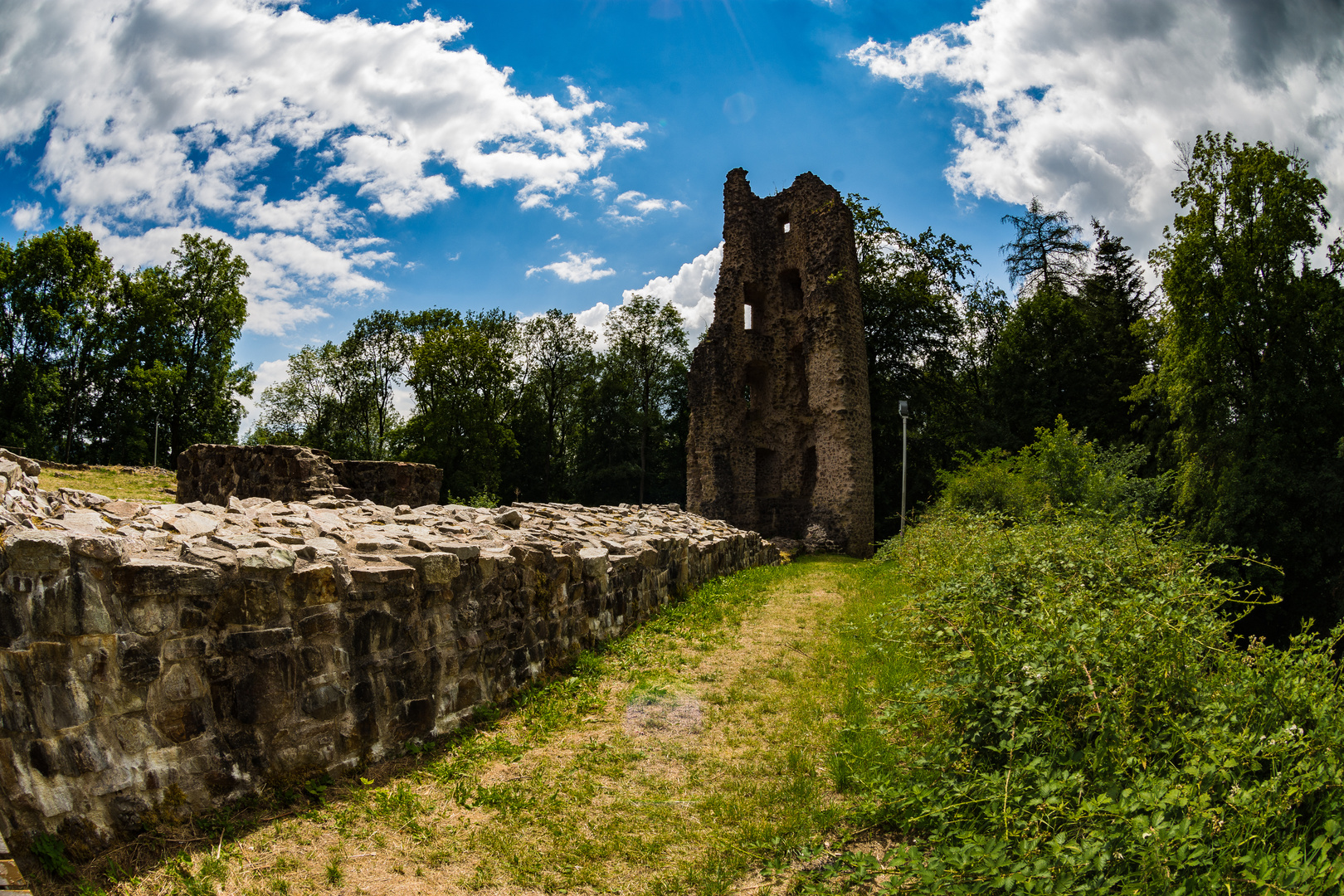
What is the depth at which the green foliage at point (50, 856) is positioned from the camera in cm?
254

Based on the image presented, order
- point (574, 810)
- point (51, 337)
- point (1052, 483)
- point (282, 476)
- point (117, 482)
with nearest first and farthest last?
point (574, 810) → point (282, 476) → point (1052, 483) → point (117, 482) → point (51, 337)

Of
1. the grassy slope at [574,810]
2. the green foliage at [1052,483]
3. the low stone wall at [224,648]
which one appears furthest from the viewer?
the green foliage at [1052,483]

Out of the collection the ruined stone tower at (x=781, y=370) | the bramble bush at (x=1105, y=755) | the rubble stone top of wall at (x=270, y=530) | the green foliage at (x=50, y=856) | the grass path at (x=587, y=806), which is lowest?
the grass path at (x=587, y=806)

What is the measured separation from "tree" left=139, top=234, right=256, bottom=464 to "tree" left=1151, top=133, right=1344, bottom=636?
36760 millimetres

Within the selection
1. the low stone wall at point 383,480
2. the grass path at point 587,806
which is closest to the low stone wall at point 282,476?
the low stone wall at point 383,480

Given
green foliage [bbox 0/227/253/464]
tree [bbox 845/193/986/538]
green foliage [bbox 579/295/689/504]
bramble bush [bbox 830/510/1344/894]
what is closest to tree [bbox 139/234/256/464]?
green foliage [bbox 0/227/253/464]

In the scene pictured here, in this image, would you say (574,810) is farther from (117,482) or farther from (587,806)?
(117,482)

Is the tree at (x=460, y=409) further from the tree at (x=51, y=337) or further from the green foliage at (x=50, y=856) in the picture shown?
the green foliage at (x=50, y=856)

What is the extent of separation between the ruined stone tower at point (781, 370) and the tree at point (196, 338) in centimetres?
2391

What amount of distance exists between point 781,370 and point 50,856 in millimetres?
22246

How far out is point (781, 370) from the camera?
23.6m

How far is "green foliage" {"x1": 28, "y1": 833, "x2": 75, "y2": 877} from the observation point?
254 centimetres

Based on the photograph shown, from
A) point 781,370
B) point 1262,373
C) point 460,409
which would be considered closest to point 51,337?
point 460,409

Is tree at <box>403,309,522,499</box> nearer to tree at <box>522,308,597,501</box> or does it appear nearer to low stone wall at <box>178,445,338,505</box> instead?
tree at <box>522,308,597,501</box>
